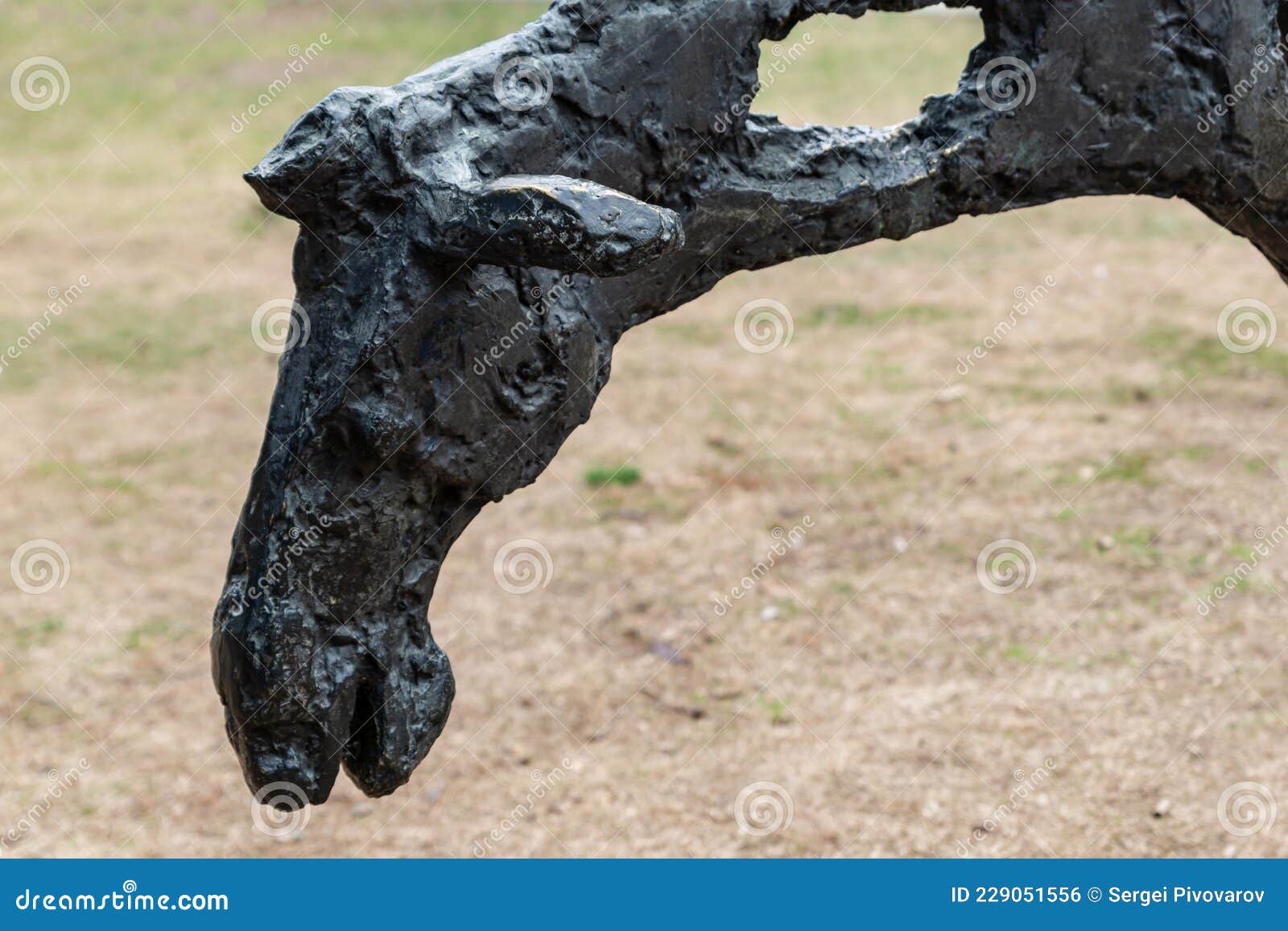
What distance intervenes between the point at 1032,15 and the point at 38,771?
4607mm

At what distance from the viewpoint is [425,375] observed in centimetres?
256

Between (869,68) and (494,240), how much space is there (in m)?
11.8

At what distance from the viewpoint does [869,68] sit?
13.3 meters

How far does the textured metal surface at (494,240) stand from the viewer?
2.49m

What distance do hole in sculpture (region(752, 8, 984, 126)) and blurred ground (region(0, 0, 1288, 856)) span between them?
1.76 m

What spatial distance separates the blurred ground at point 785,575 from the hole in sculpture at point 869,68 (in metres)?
1.76

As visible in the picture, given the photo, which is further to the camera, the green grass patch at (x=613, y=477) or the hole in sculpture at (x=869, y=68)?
the hole in sculpture at (x=869, y=68)

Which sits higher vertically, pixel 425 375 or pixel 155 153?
pixel 425 375

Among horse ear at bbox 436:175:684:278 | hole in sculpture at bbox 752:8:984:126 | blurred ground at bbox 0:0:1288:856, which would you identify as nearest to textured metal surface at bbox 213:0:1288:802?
horse ear at bbox 436:175:684:278

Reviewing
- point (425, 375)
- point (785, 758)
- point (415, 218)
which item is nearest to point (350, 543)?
point (425, 375)

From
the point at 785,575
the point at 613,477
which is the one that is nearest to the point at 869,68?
the point at 613,477

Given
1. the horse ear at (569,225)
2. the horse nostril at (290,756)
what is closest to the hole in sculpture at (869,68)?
the horse ear at (569,225)

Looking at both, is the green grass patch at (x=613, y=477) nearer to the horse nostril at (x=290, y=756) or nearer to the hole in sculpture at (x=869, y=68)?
the hole in sculpture at (x=869, y=68)

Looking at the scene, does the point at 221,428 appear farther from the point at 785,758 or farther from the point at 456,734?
the point at 785,758
